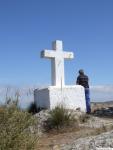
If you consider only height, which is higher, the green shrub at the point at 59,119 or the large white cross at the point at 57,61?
the large white cross at the point at 57,61

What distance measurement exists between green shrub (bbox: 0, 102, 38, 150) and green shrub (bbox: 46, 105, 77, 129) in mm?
4946

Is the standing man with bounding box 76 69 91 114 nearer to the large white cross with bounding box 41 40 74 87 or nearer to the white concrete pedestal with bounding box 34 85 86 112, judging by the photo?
the white concrete pedestal with bounding box 34 85 86 112

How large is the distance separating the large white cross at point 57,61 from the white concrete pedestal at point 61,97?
429mm

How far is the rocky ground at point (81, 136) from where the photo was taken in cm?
701

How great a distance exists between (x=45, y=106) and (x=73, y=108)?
3.54 feet

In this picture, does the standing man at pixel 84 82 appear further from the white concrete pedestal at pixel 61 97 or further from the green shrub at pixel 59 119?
the green shrub at pixel 59 119

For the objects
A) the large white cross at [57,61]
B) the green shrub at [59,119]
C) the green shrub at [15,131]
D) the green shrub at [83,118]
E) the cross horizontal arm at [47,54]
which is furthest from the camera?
the large white cross at [57,61]

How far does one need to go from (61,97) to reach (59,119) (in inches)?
112

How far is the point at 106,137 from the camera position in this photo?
7.19 meters

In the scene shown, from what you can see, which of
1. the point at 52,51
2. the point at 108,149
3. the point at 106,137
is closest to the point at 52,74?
the point at 52,51

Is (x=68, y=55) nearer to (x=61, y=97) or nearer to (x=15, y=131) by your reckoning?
(x=61, y=97)

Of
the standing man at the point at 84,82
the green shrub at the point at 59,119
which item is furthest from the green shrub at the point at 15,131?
the standing man at the point at 84,82

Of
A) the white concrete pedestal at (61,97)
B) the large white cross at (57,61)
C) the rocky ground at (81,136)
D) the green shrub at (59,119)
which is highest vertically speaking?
the large white cross at (57,61)

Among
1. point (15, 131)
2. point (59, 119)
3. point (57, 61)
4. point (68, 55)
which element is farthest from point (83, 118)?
point (15, 131)
